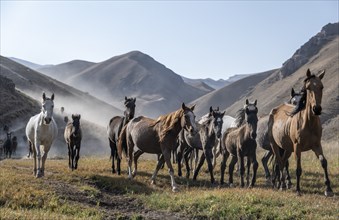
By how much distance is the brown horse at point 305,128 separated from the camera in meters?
11.6

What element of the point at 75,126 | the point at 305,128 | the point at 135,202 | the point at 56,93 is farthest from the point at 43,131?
the point at 56,93

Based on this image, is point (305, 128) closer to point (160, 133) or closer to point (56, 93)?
point (160, 133)

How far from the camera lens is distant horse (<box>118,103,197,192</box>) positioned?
1470 cm

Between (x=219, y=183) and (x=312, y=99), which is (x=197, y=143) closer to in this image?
(x=219, y=183)

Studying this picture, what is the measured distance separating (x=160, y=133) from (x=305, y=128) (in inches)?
223

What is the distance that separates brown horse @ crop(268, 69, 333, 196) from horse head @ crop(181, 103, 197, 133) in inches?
120

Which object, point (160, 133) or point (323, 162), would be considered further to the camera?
point (160, 133)

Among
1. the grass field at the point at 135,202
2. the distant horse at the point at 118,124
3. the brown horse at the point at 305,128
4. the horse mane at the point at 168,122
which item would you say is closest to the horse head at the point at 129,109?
the distant horse at the point at 118,124

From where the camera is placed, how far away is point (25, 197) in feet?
36.0

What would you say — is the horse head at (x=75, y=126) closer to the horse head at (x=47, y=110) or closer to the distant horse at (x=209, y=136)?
the horse head at (x=47, y=110)

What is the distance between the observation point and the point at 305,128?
12258mm

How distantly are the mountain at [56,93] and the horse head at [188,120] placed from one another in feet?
305

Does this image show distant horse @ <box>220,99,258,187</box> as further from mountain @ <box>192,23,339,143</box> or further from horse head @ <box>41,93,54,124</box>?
mountain @ <box>192,23,339,143</box>

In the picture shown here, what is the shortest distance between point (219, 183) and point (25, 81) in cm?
10591
